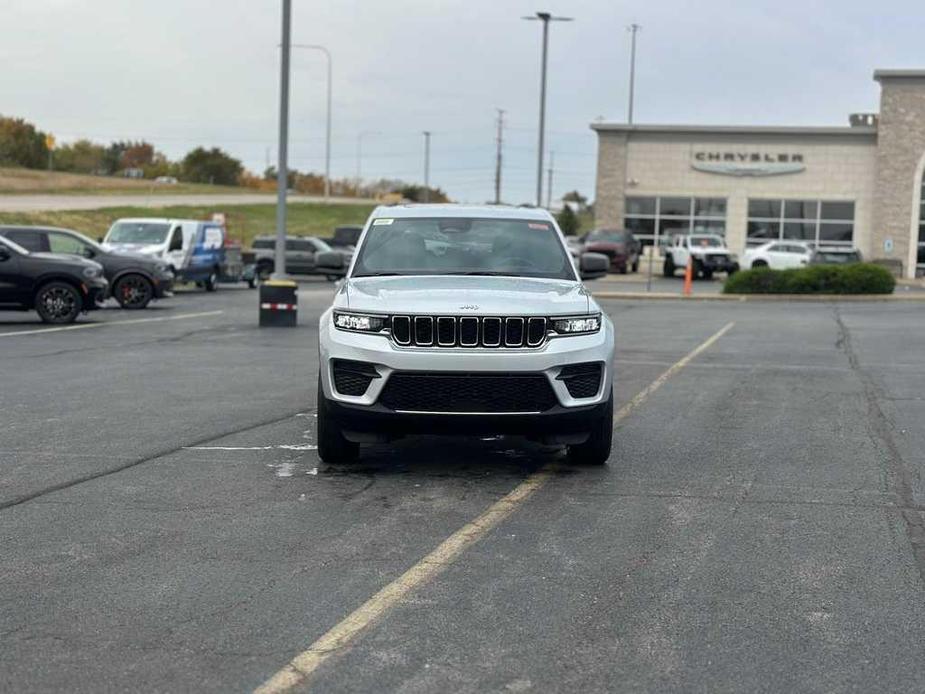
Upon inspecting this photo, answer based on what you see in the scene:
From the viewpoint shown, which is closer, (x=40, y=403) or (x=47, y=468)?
(x=47, y=468)

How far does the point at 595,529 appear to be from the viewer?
6.70m

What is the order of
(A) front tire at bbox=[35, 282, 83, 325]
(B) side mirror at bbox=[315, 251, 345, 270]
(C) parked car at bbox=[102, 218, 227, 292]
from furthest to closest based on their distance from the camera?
(C) parked car at bbox=[102, 218, 227, 292], (A) front tire at bbox=[35, 282, 83, 325], (B) side mirror at bbox=[315, 251, 345, 270]

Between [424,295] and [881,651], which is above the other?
[424,295]

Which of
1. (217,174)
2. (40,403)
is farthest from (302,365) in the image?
(217,174)

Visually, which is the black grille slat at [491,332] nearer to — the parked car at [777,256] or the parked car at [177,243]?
the parked car at [177,243]

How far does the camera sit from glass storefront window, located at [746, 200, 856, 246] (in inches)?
2250

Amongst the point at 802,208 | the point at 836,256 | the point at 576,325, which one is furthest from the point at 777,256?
the point at 576,325

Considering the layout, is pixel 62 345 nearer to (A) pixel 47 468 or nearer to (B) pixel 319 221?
(A) pixel 47 468

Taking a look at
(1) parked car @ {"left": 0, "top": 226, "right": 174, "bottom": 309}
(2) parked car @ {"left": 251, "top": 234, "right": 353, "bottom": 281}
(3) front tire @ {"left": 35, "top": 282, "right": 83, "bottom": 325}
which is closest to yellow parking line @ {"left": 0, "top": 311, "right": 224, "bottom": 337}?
(3) front tire @ {"left": 35, "top": 282, "right": 83, "bottom": 325}

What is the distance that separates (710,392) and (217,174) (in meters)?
116

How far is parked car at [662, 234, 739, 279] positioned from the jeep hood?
39228mm

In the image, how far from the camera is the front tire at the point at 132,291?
25984 mm

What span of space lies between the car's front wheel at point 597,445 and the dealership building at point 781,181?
49.8 metres

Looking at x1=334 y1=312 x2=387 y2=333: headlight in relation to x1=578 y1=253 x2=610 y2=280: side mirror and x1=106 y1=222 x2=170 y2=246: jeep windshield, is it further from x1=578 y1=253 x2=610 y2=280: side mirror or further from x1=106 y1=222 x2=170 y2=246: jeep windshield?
x1=106 y1=222 x2=170 y2=246: jeep windshield
